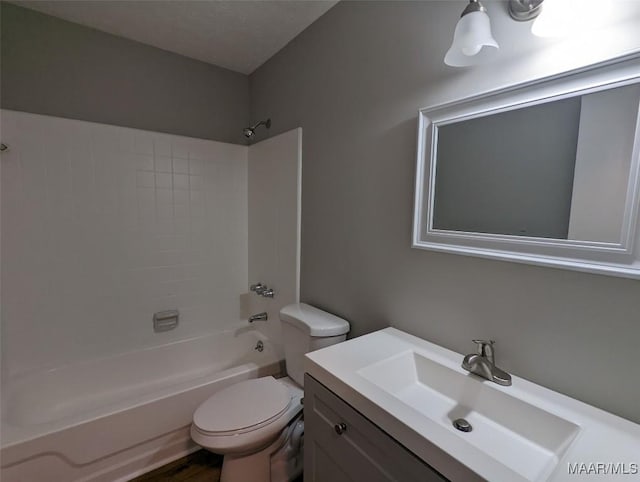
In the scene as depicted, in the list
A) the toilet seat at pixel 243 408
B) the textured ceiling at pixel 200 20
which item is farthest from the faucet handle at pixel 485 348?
the textured ceiling at pixel 200 20

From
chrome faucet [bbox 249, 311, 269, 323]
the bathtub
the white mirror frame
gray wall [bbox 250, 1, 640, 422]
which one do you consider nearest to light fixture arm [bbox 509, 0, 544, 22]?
gray wall [bbox 250, 1, 640, 422]

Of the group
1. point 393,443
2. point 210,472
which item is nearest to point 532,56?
point 393,443

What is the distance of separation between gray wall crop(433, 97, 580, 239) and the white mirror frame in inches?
1.0

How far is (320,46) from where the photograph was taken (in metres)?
1.68

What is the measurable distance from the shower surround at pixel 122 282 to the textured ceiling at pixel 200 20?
2.02 feet

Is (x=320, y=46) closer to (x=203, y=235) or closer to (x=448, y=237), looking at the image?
(x=448, y=237)

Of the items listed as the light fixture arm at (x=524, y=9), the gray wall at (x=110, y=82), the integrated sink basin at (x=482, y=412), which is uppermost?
the gray wall at (x=110, y=82)

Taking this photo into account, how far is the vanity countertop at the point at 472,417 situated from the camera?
624 mm

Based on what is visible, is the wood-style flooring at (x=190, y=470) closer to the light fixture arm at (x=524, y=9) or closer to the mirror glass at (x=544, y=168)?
the mirror glass at (x=544, y=168)

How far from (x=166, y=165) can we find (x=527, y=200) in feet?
7.25

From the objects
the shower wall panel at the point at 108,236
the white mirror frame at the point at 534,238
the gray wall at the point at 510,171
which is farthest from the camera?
the shower wall panel at the point at 108,236

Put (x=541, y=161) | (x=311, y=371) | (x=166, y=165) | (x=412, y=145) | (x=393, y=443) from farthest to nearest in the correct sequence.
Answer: (x=166, y=165) < (x=412, y=145) < (x=311, y=371) < (x=541, y=161) < (x=393, y=443)

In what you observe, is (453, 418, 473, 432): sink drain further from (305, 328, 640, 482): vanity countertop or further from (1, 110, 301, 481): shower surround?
(1, 110, 301, 481): shower surround

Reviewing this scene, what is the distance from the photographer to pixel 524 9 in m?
0.88
